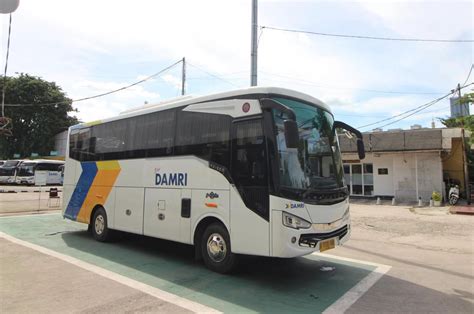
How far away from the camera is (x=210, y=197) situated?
6.53m

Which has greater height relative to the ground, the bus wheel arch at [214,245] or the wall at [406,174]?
the wall at [406,174]

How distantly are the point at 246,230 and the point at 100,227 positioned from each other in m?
5.51

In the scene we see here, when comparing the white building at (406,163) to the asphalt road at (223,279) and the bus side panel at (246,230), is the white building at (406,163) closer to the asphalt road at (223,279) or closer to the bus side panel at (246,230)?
the asphalt road at (223,279)

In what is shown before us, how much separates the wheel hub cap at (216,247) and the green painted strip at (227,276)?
310 mm

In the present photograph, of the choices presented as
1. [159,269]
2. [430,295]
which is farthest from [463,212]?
[159,269]

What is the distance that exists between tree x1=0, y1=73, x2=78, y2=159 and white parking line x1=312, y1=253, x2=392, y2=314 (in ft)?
162

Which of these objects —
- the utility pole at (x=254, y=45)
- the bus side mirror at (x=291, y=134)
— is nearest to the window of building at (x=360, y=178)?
the utility pole at (x=254, y=45)

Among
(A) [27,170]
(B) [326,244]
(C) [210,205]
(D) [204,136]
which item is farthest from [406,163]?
(A) [27,170]

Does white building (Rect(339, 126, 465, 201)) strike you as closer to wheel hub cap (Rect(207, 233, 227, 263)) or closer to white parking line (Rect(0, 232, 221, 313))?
wheel hub cap (Rect(207, 233, 227, 263))

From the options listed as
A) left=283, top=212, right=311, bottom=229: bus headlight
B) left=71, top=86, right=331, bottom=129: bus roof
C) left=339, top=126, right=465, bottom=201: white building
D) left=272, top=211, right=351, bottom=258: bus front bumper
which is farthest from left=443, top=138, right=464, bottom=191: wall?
left=283, top=212, right=311, bottom=229: bus headlight

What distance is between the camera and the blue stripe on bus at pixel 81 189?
9.98 meters

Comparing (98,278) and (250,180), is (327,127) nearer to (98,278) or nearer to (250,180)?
(250,180)

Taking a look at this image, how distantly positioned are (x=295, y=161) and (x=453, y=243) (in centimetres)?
701

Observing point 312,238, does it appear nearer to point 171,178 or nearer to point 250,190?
point 250,190
